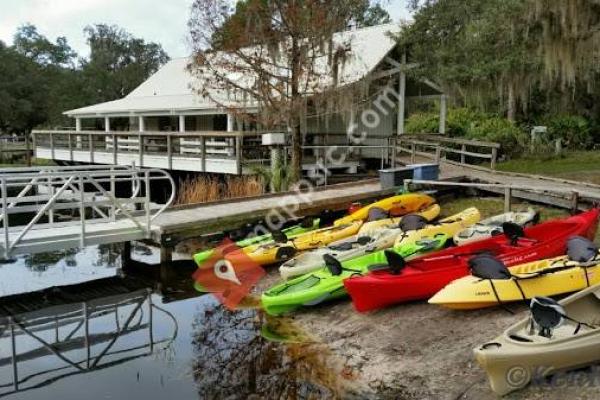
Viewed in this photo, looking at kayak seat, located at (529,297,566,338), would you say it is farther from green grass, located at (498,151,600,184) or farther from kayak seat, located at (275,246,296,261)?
green grass, located at (498,151,600,184)

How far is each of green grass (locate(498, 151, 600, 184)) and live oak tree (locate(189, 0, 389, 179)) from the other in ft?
19.8

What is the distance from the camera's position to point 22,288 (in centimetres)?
948

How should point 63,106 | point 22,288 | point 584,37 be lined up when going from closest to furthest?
point 22,288 → point 584,37 → point 63,106

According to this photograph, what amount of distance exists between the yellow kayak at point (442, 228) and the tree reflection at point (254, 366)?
271cm

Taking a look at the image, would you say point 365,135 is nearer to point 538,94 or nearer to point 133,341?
point 538,94

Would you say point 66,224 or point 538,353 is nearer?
point 538,353

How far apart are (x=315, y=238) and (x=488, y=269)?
152 inches

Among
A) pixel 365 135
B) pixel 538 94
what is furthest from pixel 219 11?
pixel 538 94

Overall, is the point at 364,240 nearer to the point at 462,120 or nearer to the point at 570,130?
the point at 462,120

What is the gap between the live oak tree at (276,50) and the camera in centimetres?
1376

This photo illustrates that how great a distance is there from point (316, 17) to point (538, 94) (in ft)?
37.3

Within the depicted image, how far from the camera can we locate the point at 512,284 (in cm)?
642

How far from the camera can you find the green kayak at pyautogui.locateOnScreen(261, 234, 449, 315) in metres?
7.46

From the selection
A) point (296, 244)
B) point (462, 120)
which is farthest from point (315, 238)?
point (462, 120)
